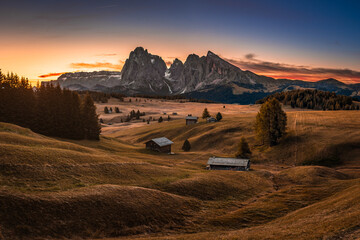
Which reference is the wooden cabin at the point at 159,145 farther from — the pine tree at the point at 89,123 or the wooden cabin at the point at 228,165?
the wooden cabin at the point at 228,165

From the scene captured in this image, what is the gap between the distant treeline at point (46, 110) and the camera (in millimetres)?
65562

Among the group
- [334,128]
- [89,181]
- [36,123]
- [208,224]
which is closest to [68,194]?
[89,181]

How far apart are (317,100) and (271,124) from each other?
4753 inches

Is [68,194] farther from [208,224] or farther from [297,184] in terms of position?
[297,184]

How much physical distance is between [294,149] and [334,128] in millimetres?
21679

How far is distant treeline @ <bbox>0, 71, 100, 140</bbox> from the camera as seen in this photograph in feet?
215

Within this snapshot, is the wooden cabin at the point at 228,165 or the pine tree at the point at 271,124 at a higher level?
the pine tree at the point at 271,124

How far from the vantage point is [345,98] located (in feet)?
536

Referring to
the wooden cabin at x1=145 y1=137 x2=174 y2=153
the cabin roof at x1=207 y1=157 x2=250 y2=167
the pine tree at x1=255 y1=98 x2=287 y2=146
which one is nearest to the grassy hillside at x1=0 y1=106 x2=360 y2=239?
the cabin roof at x1=207 y1=157 x2=250 y2=167

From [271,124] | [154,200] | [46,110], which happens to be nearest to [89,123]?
[46,110]

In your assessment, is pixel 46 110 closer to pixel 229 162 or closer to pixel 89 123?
pixel 89 123

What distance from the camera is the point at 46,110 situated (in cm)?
6831

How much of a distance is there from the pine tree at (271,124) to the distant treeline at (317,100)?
96436 millimetres

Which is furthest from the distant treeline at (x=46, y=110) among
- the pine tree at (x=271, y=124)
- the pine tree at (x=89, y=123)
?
the pine tree at (x=271, y=124)
